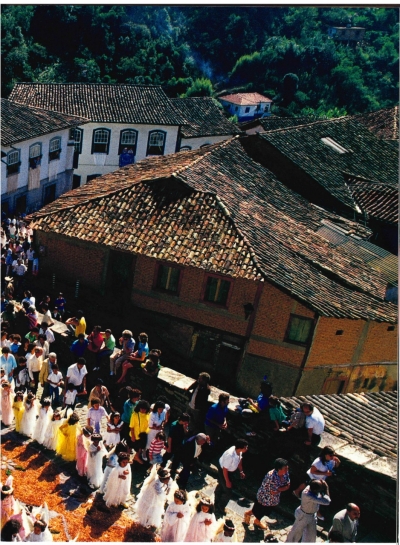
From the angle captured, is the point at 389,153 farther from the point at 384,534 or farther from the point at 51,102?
the point at 384,534

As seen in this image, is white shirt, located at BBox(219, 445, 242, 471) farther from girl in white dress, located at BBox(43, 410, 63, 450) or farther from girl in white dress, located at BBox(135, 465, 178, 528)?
girl in white dress, located at BBox(43, 410, 63, 450)

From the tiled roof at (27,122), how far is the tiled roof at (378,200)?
1349 centimetres

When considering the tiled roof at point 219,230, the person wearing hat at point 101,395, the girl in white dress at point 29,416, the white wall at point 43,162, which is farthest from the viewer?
the white wall at point 43,162

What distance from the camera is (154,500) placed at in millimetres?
12023

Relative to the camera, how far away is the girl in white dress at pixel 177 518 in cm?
1148

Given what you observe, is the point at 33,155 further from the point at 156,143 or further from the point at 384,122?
the point at 384,122

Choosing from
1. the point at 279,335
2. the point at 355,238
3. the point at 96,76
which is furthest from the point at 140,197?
the point at 96,76

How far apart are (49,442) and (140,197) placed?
9730 mm

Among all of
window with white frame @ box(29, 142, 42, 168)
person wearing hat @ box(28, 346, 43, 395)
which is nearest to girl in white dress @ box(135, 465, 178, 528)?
person wearing hat @ box(28, 346, 43, 395)

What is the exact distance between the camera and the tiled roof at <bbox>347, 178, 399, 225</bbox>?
26.1m

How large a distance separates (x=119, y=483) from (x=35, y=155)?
23.5 metres

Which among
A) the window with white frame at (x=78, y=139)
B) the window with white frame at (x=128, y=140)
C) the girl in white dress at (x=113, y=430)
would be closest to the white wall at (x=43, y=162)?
the window with white frame at (x=78, y=139)

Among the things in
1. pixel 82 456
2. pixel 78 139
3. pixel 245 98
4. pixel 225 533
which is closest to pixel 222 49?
pixel 245 98

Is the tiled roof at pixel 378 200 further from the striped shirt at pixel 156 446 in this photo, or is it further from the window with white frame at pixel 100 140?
the striped shirt at pixel 156 446
